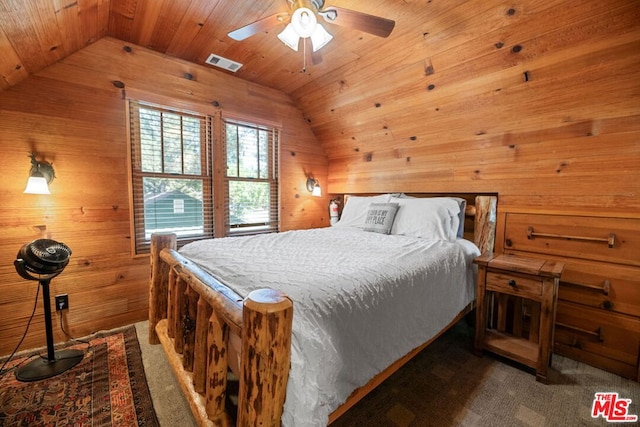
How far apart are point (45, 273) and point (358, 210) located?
2.60 metres

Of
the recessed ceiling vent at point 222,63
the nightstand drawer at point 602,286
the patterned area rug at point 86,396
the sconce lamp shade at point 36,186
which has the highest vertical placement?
the recessed ceiling vent at point 222,63

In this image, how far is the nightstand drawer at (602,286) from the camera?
5.60 ft

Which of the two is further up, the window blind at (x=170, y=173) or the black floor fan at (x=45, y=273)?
the window blind at (x=170, y=173)

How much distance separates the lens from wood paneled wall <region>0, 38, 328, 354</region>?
6.27 ft

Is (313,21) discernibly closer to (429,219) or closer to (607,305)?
(429,219)

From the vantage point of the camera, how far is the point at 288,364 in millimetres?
792

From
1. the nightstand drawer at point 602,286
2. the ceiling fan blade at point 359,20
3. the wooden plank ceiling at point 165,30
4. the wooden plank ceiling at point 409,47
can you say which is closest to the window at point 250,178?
the wooden plank ceiling at point 409,47

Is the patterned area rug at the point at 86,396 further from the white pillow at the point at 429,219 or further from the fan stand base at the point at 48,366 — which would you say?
the white pillow at the point at 429,219

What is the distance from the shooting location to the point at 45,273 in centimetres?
167

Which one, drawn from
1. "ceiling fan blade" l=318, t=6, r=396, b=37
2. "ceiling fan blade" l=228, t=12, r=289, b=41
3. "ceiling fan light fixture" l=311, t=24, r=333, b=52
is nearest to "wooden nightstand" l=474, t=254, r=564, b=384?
"ceiling fan blade" l=318, t=6, r=396, b=37

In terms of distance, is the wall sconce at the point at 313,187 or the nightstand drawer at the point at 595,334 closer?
the nightstand drawer at the point at 595,334

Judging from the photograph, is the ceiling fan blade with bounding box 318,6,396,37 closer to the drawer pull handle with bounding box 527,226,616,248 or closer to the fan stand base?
the drawer pull handle with bounding box 527,226,616,248

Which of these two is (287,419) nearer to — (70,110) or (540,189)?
(540,189)

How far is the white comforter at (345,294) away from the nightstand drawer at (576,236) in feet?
1.38
